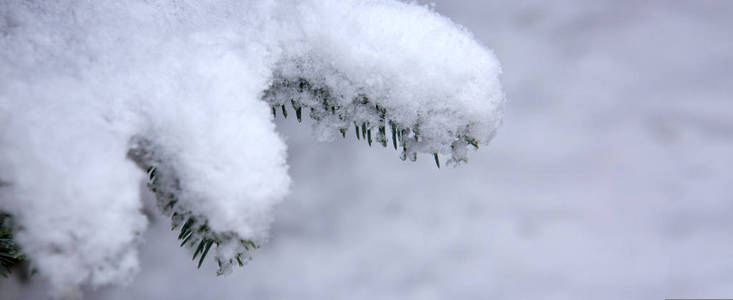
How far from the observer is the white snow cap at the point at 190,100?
1.01ft

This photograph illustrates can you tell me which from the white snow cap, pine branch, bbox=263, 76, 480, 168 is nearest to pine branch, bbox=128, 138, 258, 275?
the white snow cap

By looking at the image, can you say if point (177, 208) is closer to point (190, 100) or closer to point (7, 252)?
point (190, 100)

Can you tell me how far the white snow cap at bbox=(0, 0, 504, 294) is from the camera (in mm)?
309

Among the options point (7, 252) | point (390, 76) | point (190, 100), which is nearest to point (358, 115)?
point (390, 76)

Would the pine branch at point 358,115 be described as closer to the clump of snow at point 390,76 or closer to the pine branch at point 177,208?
the clump of snow at point 390,76

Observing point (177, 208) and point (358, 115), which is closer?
point (177, 208)

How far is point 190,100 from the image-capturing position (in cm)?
38

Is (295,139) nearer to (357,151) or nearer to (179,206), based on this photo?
(357,151)

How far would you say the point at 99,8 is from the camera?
446 mm

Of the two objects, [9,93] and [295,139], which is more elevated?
[295,139]

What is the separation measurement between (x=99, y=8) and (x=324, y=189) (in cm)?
83

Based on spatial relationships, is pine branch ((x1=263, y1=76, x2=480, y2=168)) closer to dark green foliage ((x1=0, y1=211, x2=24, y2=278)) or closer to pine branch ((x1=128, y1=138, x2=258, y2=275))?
pine branch ((x1=128, y1=138, x2=258, y2=275))

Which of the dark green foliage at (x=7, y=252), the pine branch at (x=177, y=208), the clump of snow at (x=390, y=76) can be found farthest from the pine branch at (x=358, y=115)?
the dark green foliage at (x=7, y=252)

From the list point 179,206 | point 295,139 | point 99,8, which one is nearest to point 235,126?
point 179,206
